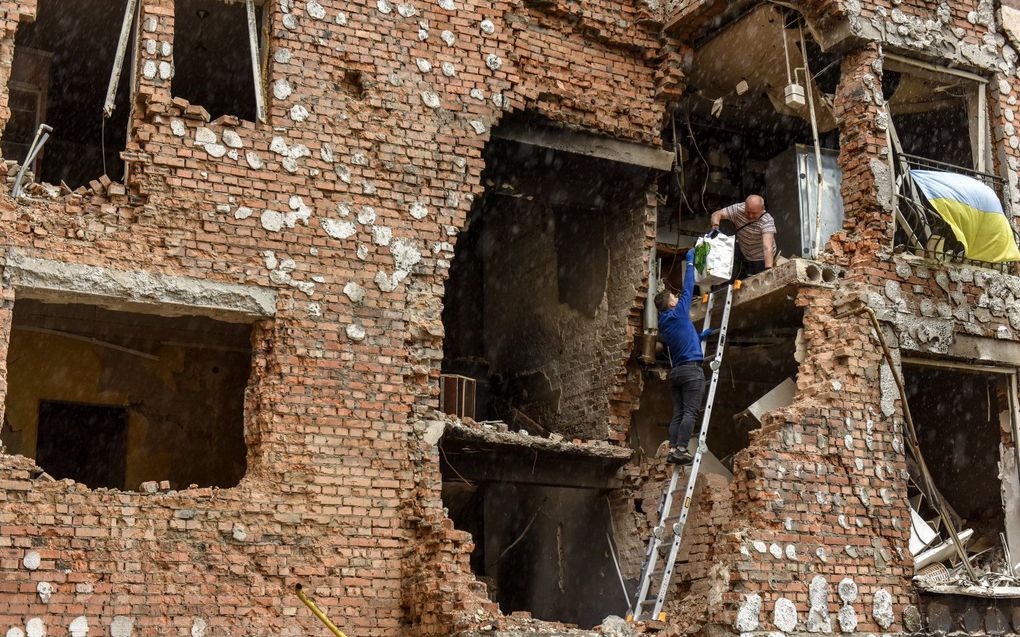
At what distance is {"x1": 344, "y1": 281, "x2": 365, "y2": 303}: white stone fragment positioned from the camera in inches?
442

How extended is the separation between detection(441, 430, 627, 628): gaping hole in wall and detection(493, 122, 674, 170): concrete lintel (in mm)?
3096

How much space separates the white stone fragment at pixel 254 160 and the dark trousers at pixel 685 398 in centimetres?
452

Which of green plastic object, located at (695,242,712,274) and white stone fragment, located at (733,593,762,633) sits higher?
green plastic object, located at (695,242,712,274)

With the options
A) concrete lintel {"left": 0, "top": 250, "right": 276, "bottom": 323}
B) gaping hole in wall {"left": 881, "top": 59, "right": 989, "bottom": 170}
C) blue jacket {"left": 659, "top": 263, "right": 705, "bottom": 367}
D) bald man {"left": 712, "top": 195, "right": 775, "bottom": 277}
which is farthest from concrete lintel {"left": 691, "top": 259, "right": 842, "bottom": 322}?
concrete lintel {"left": 0, "top": 250, "right": 276, "bottom": 323}

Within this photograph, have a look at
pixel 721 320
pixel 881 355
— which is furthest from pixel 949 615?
pixel 721 320

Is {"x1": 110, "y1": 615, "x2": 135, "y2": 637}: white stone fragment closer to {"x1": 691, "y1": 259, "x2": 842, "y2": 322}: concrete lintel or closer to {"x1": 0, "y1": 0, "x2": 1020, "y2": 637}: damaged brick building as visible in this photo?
{"x1": 0, "y1": 0, "x2": 1020, "y2": 637}: damaged brick building

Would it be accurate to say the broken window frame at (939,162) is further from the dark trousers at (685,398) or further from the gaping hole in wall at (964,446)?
the dark trousers at (685,398)

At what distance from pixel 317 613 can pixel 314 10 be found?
17.8 feet

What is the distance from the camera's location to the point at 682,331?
12.6 m

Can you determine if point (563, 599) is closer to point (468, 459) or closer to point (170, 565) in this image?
point (468, 459)

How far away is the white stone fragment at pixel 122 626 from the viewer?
32.0 ft

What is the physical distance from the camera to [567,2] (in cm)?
1305

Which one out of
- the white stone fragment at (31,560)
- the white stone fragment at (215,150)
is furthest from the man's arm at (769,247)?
the white stone fragment at (31,560)

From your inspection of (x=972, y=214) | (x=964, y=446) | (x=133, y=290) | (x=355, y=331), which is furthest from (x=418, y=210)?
(x=964, y=446)
